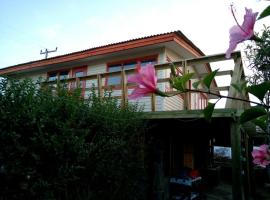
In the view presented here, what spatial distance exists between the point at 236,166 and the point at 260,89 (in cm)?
569

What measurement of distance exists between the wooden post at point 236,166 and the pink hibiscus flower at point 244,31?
5.76 metres

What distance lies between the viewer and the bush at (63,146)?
5.36m

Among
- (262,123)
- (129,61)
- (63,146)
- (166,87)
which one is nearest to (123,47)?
(129,61)

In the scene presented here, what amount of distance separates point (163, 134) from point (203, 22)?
25.3 feet

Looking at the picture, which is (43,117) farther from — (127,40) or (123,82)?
(127,40)

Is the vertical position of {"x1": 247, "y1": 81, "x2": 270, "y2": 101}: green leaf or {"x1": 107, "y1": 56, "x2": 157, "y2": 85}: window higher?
{"x1": 107, "y1": 56, "x2": 157, "y2": 85}: window

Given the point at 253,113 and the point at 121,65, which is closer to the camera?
the point at 253,113

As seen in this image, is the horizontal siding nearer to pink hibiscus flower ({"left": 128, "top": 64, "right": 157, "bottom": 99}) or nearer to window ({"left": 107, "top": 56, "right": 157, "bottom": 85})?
window ({"left": 107, "top": 56, "right": 157, "bottom": 85})

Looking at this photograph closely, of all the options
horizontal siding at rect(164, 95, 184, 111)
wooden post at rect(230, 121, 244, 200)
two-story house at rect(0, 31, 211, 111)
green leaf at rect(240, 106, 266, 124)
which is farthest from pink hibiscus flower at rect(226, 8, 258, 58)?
horizontal siding at rect(164, 95, 184, 111)

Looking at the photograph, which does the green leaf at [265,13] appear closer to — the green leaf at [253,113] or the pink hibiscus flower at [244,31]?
the pink hibiscus flower at [244,31]

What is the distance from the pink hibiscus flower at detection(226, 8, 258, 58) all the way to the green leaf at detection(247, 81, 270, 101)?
15cm

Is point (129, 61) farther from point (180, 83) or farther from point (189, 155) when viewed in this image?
point (180, 83)

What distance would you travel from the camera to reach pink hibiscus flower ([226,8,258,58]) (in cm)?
84

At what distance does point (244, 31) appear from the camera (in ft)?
→ 2.78
